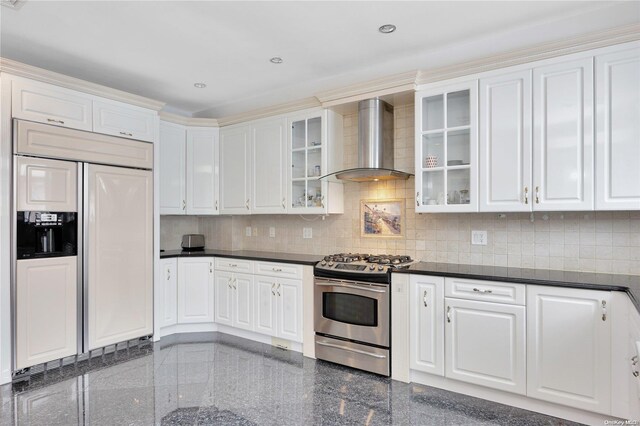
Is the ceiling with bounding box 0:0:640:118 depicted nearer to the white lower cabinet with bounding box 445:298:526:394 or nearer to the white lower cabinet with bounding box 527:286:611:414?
the white lower cabinet with bounding box 527:286:611:414

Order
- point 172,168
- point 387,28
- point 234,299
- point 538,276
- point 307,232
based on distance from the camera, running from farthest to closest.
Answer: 1. point 172,168
2. point 307,232
3. point 234,299
4. point 387,28
5. point 538,276

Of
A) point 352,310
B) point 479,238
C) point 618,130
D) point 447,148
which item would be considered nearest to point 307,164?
point 447,148

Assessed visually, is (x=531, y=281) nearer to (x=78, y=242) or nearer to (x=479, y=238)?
(x=479, y=238)

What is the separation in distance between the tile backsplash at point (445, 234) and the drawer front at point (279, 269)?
58 centimetres

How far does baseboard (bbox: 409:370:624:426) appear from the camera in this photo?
2.41 m

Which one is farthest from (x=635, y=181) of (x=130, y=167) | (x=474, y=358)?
(x=130, y=167)

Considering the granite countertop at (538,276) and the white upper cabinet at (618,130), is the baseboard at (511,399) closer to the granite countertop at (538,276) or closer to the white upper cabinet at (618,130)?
the granite countertop at (538,276)

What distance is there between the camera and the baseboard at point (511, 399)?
2.41 m

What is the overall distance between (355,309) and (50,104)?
3.15m

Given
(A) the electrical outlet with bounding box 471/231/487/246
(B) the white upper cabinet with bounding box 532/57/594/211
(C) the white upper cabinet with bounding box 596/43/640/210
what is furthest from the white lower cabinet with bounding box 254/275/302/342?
(C) the white upper cabinet with bounding box 596/43/640/210

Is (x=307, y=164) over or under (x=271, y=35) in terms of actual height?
under

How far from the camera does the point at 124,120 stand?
3.79 meters

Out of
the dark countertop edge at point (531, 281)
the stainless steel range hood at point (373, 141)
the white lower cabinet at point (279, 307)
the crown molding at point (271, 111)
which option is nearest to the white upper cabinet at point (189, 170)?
the crown molding at point (271, 111)

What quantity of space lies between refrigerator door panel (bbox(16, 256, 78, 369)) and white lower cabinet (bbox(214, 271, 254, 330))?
1407 millimetres
